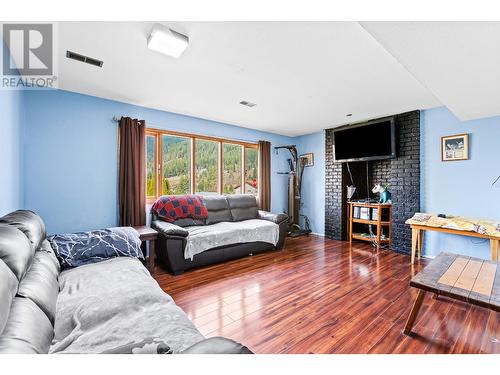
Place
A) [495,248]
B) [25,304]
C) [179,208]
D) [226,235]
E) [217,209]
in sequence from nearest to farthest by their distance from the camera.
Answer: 1. [25,304]
2. [495,248]
3. [226,235]
4. [179,208]
5. [217,209]

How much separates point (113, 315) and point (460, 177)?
14.3 feet

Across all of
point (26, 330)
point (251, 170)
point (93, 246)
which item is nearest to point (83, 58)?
point (93, 246)

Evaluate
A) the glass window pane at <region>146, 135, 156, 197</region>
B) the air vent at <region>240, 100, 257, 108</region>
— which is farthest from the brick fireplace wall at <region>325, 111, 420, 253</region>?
the glass window pane at <region>146, 135, 156, 197</region>

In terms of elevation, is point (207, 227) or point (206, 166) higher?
point (206, 166)

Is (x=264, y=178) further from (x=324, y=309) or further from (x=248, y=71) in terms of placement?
(x=324, y=309)

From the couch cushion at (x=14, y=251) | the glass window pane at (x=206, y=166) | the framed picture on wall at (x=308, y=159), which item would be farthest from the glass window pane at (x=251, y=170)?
the couch cushion at (x=14, y=251)

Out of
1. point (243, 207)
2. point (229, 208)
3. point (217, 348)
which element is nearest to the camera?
point (217, 348)

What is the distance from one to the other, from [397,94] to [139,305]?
3.60 meters

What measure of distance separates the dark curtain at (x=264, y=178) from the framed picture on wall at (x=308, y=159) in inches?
38.7

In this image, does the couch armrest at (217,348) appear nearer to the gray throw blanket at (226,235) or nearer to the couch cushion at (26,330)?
the couch cushion at (26,330)

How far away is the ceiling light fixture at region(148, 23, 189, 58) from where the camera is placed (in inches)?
64.1

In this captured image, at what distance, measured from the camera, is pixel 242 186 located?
480cm
